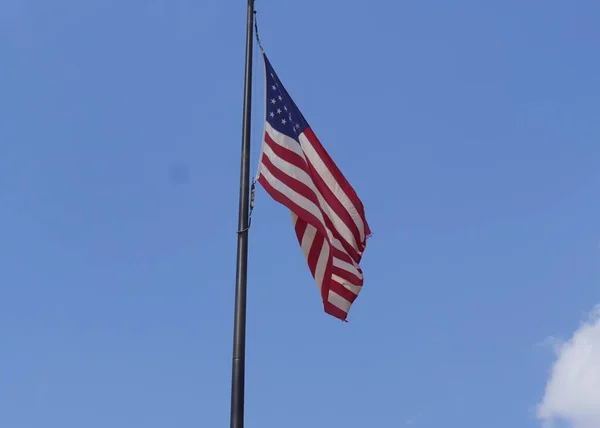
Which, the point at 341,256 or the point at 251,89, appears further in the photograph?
the point at 341,256

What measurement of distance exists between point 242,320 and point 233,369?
695 millimetres

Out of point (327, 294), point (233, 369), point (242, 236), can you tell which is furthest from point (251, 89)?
point (233, 369)

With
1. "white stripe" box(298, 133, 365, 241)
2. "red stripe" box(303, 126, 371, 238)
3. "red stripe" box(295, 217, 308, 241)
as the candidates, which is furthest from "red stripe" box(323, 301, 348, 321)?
"red stripe" box(303, 126, 371, 238)

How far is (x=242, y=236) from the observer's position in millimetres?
11930

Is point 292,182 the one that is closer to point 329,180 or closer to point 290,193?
point 290,193

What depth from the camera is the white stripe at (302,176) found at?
43.7ft

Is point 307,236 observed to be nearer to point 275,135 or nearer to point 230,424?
point 275,135

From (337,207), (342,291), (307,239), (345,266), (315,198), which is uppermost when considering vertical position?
(337,207)

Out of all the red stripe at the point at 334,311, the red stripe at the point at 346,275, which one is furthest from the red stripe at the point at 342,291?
the red stripe at the point at 334,311

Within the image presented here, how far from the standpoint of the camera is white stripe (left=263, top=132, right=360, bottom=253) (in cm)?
1332

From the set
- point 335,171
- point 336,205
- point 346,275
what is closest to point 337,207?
point 336,205

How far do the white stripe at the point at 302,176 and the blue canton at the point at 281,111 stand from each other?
182mm

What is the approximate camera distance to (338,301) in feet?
45.4

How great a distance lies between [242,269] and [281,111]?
3.46 metres
